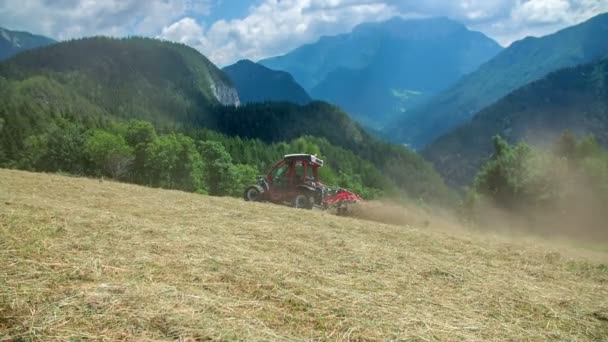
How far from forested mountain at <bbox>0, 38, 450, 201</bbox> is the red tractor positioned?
31.5 meters

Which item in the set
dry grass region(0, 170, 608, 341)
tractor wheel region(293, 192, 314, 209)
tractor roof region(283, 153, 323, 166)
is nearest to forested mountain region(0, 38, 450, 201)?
tractor roof region(283, 153, 323, 166)

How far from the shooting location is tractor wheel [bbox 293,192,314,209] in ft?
55.8

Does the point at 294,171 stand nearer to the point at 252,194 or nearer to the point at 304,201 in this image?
the point at 304,201

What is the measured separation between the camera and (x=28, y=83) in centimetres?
12338

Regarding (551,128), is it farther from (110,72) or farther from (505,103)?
(110,72)

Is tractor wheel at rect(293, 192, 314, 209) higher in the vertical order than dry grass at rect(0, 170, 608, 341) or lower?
higher

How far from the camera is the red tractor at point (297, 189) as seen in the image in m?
17.0

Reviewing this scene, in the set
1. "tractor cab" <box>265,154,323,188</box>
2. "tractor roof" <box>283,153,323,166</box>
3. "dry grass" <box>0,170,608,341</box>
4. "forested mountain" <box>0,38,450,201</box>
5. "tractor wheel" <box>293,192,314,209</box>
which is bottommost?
"dry grass" <box>0,170,608,341</box>

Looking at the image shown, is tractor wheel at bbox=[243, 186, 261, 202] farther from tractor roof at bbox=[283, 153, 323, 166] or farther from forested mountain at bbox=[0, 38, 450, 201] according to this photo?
forested mountain at bbox=[0, 38, 450, 201]

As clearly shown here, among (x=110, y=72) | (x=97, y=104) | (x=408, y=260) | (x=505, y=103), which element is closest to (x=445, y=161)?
(x=505, y=103)

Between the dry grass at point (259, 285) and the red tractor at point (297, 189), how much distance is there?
7587 millimetres

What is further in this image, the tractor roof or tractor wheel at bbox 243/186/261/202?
tractor wheel at bbox 243/186/261/202

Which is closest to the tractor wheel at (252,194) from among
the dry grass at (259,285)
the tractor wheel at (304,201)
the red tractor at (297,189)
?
the red tractor at (297,189)

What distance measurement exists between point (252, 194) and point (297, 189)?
6.58ft
